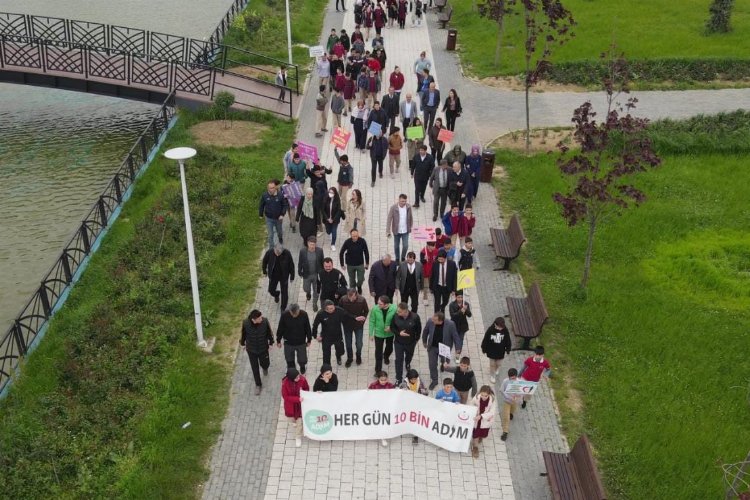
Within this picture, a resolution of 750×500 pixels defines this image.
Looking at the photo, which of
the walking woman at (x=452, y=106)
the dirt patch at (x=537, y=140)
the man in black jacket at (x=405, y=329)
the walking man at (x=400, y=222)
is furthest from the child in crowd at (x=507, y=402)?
the dirt patch at (x=537, y=140)

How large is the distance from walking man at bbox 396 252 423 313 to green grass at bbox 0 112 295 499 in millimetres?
3027

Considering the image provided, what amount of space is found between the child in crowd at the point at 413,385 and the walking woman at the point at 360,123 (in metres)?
9.68

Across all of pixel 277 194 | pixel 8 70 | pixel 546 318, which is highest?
pixel 8 70

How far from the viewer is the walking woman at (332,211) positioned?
48.2ft

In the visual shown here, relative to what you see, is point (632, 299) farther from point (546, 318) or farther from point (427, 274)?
point (427, 274)

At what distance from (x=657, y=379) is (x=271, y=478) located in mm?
6162

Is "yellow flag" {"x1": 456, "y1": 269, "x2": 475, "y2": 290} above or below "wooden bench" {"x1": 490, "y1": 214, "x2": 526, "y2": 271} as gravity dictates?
above

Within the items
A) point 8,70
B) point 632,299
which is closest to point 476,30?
point 8,70

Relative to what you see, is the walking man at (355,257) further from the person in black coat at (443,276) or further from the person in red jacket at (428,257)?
the person in black coat at (443,276)

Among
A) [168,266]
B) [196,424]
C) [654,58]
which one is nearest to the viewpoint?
[196,424]

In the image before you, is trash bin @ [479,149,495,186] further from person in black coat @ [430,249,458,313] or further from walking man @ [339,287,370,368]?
walking man @ [339,287,370,368]

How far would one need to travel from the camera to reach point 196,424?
1119 cm

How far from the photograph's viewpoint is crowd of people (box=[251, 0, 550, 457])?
10.9 meters

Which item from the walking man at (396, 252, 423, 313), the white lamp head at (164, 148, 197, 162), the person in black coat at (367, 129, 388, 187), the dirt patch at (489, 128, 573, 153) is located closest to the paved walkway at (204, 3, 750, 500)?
the walking man at (396, 252, 423, 313)
